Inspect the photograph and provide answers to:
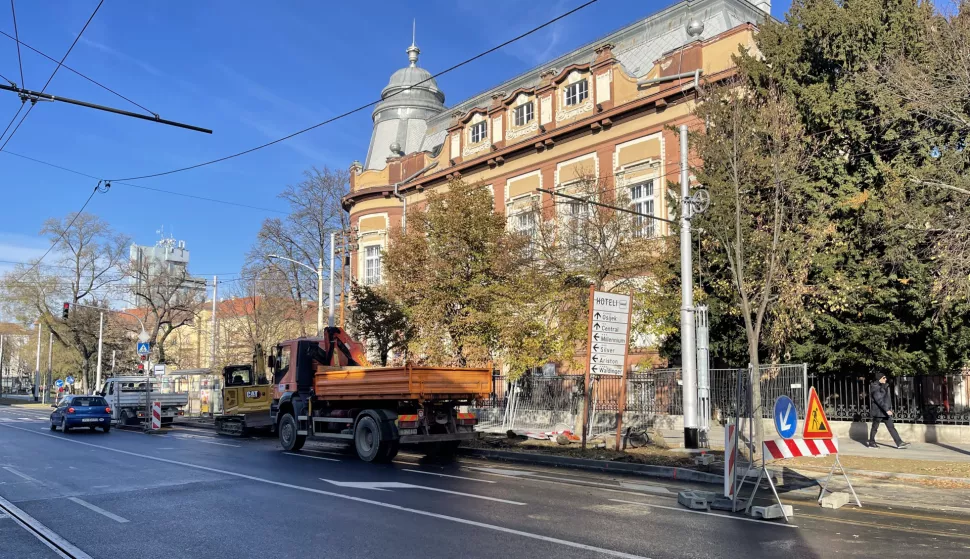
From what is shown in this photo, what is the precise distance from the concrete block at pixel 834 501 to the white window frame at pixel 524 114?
2584cm

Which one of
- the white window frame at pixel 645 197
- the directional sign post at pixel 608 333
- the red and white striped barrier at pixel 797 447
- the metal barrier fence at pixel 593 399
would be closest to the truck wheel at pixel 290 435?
the metal barrier fence at pixel 593 399

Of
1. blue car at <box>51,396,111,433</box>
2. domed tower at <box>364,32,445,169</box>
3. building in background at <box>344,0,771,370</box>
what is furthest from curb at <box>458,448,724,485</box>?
domed tower at <box>364,32,445,169</box>

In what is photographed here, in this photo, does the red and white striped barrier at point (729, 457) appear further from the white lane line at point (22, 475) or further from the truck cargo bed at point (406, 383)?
the white lane line at point (22, 475)

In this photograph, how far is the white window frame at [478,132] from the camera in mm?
36750

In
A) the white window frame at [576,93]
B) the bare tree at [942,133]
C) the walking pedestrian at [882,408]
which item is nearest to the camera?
the bare tree at [942,133]

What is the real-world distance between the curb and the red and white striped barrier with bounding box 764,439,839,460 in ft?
8.60

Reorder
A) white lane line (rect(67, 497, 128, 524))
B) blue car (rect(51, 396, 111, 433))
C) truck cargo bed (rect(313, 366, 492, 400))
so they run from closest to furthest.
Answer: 1. white lane line (rect(67, 497, 128, 524))
2. truck cargo bed (rect(313, 366, 492, 400))
3. blue car (rect(51, 396, 111, 433))

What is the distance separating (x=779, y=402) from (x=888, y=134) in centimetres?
1320

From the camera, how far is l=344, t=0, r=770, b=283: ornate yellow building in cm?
2758

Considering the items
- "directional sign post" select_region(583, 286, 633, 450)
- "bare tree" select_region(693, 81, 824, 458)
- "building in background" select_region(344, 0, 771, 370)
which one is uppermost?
"building in background" select_region(344, 0, 771, 370)

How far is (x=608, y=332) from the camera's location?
1608 centimetres

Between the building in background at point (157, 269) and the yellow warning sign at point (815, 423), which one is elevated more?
the building in background at point (157, 269)

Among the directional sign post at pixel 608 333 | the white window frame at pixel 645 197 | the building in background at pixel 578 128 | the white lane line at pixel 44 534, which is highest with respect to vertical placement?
the building in background at pixel 578 128

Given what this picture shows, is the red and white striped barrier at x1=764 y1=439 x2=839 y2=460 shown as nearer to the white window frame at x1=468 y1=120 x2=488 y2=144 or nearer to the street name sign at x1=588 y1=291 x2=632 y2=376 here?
Answer: the street name sign at x1=588 y1=291 x2=632 y2=376
